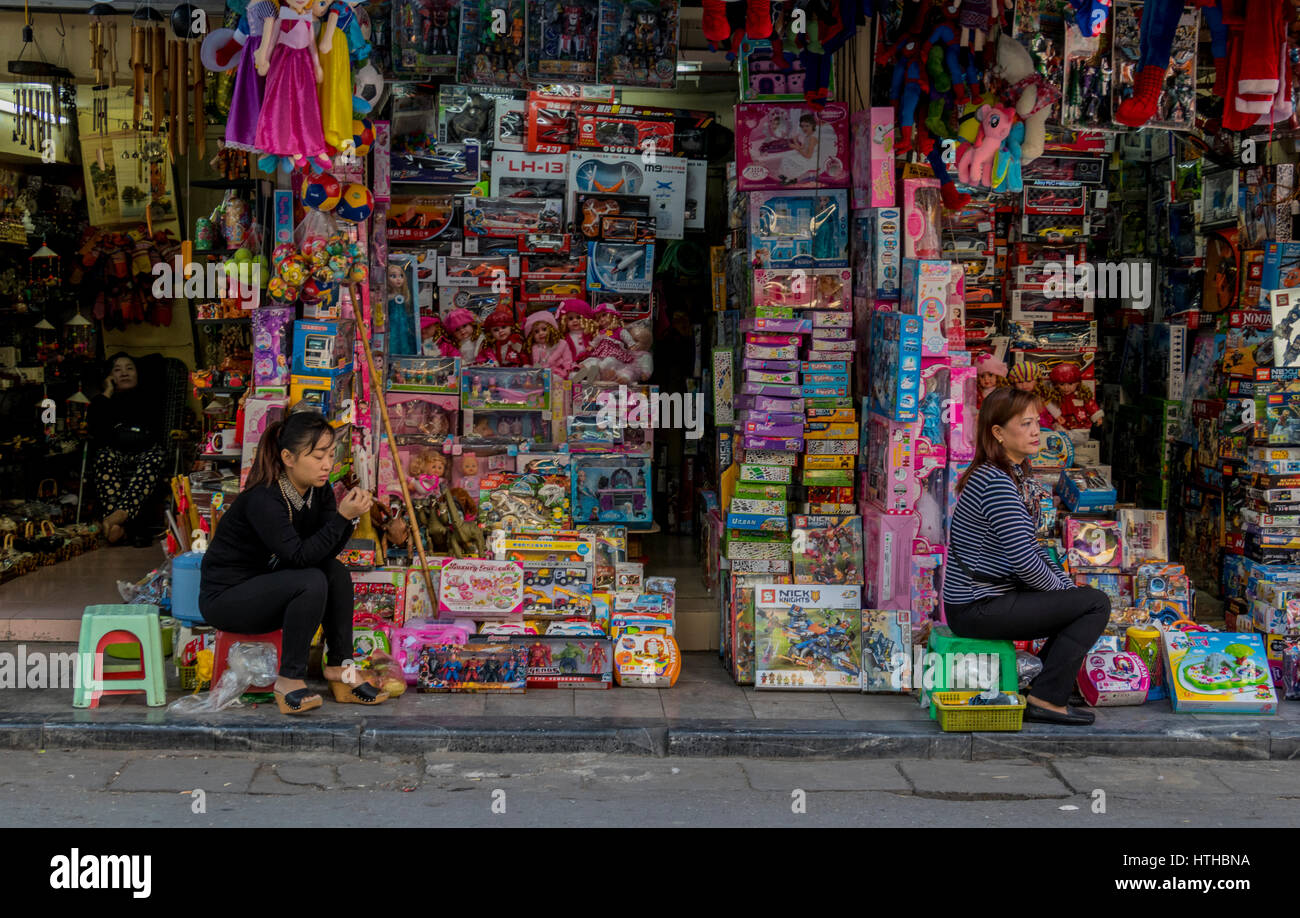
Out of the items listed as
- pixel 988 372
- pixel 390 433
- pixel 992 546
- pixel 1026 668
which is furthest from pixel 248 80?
pixel 1026 668

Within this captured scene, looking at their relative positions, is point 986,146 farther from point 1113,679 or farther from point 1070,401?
point 1113,679

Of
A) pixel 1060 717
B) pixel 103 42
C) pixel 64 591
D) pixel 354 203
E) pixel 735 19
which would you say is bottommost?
pixel 1060 717

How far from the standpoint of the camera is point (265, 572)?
20.9ft

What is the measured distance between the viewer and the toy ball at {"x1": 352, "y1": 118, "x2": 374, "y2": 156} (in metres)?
6.87

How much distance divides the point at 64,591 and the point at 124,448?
1987 millimetres

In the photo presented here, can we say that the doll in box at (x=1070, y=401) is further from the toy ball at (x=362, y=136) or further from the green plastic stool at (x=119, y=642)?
the green plastic stool at (x=119, y=642)

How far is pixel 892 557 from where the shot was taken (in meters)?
7.07

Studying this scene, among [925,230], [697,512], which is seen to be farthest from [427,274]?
[925,230]

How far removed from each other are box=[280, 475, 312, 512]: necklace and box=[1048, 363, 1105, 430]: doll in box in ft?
14.2

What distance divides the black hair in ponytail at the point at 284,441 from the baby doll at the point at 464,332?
241 centimetres

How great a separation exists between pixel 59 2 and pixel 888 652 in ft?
18.6

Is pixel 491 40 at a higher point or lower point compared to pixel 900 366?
higher

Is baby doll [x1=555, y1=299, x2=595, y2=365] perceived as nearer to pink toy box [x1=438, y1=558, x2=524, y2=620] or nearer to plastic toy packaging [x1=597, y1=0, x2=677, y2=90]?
plastic toy packaging [x1=597, y1=0, x2=677, y2=90]

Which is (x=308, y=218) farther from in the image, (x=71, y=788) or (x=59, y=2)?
(x=71, y=788)
